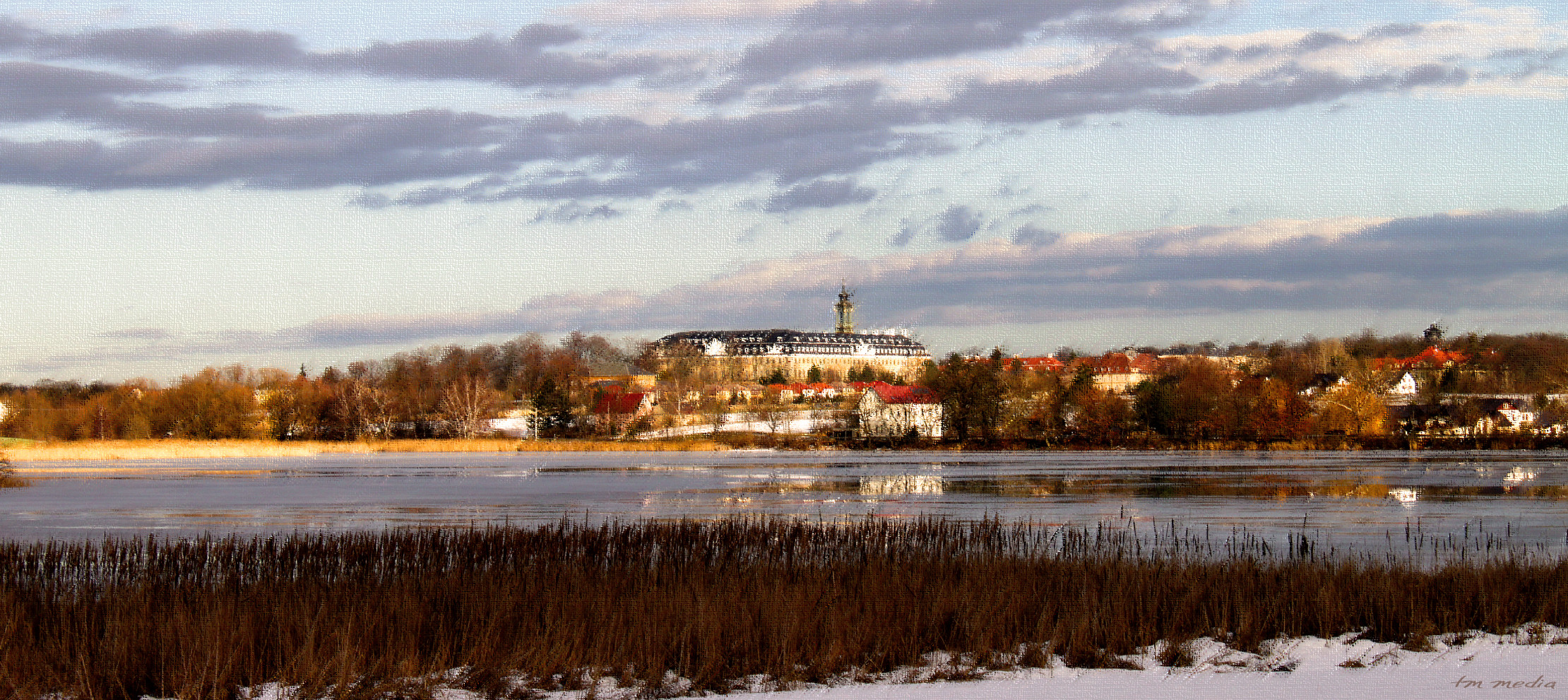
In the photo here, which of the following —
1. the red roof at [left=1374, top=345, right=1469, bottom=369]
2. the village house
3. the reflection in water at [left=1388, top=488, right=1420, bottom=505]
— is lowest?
the reflection in water at [left=1388, top=488, right=1420, bottom=505]

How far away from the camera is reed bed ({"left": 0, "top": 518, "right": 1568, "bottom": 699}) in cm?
1012

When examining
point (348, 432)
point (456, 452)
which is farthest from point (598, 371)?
point (456, 452)

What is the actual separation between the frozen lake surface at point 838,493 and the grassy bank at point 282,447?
253 inches

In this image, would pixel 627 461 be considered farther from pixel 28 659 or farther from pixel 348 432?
pixel 28 659

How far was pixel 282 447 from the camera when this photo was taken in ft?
227

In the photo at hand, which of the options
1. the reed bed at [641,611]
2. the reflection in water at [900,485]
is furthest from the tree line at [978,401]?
the reed bed at [641,611]

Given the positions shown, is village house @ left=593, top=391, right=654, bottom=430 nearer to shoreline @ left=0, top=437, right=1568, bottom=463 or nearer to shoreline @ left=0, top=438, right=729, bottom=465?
shoreline @ left=0, top=437, right=1568, bottom=463

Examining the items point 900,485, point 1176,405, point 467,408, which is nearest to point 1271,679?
point 900,485

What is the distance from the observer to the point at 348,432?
85188 millimetres

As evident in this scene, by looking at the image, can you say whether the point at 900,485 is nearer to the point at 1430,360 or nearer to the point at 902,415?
the point at 902,415

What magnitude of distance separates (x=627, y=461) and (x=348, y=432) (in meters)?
35.2

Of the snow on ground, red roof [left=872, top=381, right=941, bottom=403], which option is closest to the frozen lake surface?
the snow on ground

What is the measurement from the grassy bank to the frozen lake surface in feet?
21.1

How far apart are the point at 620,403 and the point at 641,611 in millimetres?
89818
